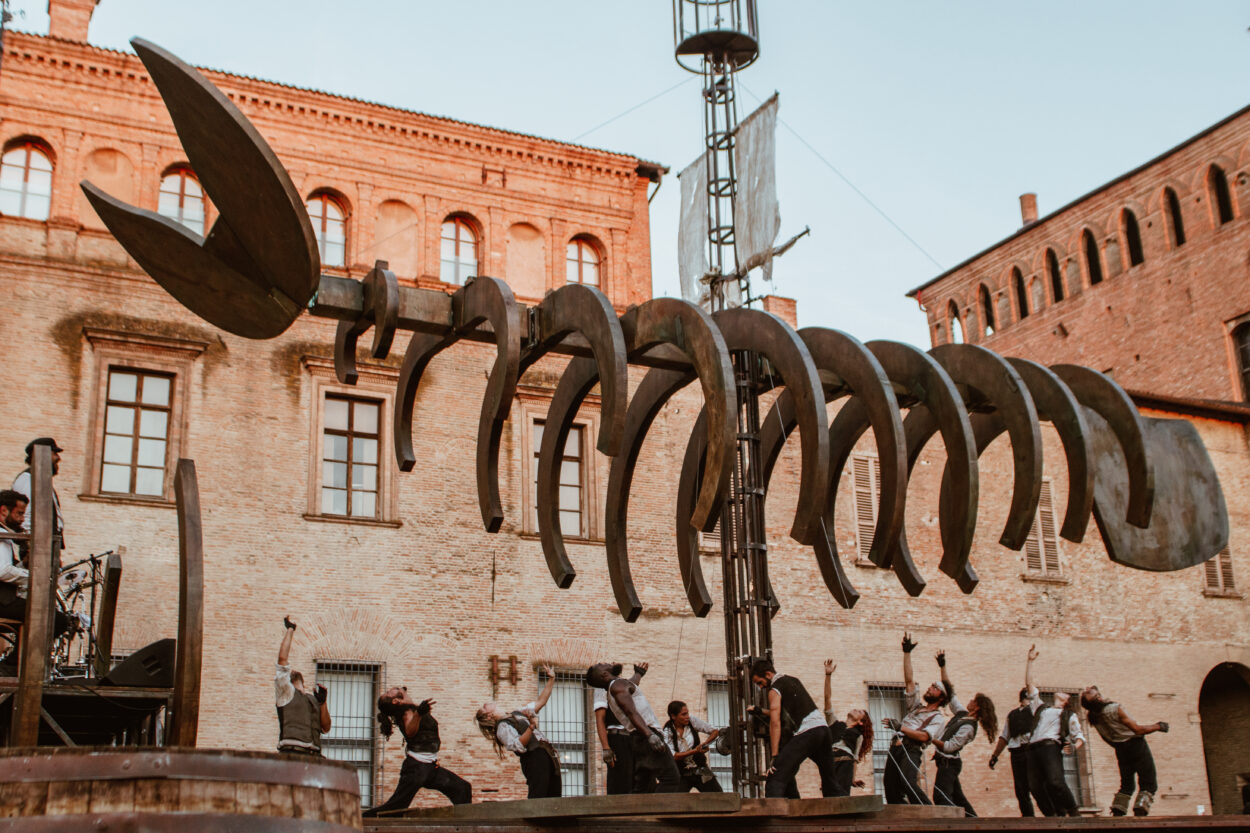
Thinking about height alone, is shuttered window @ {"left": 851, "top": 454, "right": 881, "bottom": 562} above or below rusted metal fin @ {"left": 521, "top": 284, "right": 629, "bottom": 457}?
above

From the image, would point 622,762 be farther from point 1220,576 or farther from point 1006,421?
point 1220,576

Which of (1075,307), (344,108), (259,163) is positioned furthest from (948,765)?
(1075,307)

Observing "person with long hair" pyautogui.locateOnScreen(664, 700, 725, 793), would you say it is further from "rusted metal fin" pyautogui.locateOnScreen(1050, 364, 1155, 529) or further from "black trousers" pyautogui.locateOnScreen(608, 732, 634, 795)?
"rusted metal fin" pyautogui.locateOnScreen(1050, 364, 1155, 529)

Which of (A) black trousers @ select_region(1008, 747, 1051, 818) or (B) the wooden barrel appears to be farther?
(A) black trousers @ select_region(1008, 747, 1051, 818)

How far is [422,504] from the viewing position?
18.9m

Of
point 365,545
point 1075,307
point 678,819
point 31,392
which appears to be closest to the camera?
point 678,819

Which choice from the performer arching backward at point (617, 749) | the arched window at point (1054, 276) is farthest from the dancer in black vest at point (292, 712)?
the arched window at point (1054, 276)

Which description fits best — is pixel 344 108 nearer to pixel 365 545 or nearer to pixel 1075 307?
pixel 365 545

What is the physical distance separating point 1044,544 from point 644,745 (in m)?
14.3

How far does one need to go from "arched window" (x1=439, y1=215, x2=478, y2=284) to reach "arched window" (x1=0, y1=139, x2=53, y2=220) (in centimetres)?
537

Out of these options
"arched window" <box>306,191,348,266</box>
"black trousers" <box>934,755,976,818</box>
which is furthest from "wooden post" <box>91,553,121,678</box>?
"arched window" <box>306,191,348,266</box>

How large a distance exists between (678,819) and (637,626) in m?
11.6

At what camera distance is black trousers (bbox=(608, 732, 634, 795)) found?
10.9m

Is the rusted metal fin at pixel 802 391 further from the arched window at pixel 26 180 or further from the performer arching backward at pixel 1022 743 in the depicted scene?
the arched window at pixel 26 180
